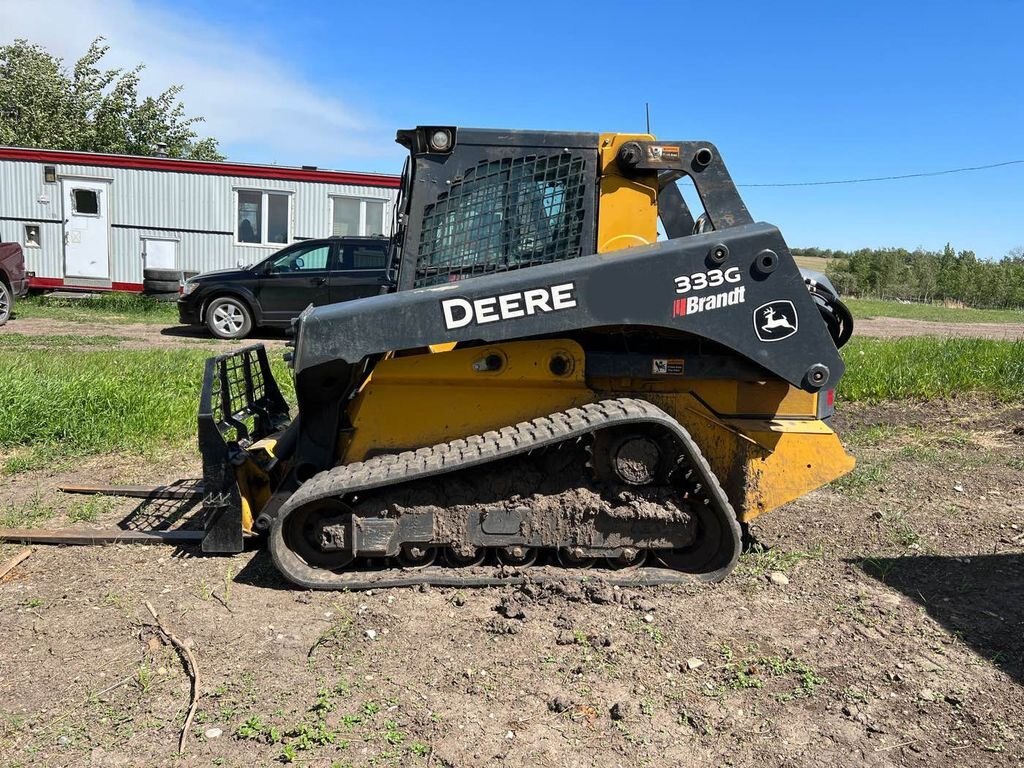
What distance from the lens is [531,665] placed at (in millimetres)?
3434

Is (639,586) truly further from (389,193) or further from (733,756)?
(389,193)

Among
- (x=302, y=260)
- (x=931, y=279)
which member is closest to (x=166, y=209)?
(x=302, y=260)

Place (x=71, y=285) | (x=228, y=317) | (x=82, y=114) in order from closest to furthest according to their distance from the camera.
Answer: (x=228, y=317) < (x=71, y=285) < (x=82, y=114)

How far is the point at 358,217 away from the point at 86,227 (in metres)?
6.03

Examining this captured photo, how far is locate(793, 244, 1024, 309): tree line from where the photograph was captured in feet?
145

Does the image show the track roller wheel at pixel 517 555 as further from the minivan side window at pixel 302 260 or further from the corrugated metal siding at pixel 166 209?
the corrugated metal siding at pixel 166 209

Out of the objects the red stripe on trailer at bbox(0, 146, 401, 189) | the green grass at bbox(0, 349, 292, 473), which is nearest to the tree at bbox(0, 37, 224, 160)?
the red stripe on trailer at bbox(0, 146, 401, 189)

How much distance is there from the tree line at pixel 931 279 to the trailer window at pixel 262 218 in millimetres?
33674

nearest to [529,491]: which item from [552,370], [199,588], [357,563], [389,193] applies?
[552,370]

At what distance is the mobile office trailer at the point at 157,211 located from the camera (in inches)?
714

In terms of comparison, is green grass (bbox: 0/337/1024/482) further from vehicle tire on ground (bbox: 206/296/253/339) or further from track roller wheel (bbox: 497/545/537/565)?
track roller wheel (bbox: 497/545/537/565)

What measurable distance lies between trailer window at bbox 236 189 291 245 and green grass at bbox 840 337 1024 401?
12.6 m

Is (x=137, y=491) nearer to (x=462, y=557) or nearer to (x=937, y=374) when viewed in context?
(x=462, y=557)

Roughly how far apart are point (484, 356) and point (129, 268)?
17.0 meters
